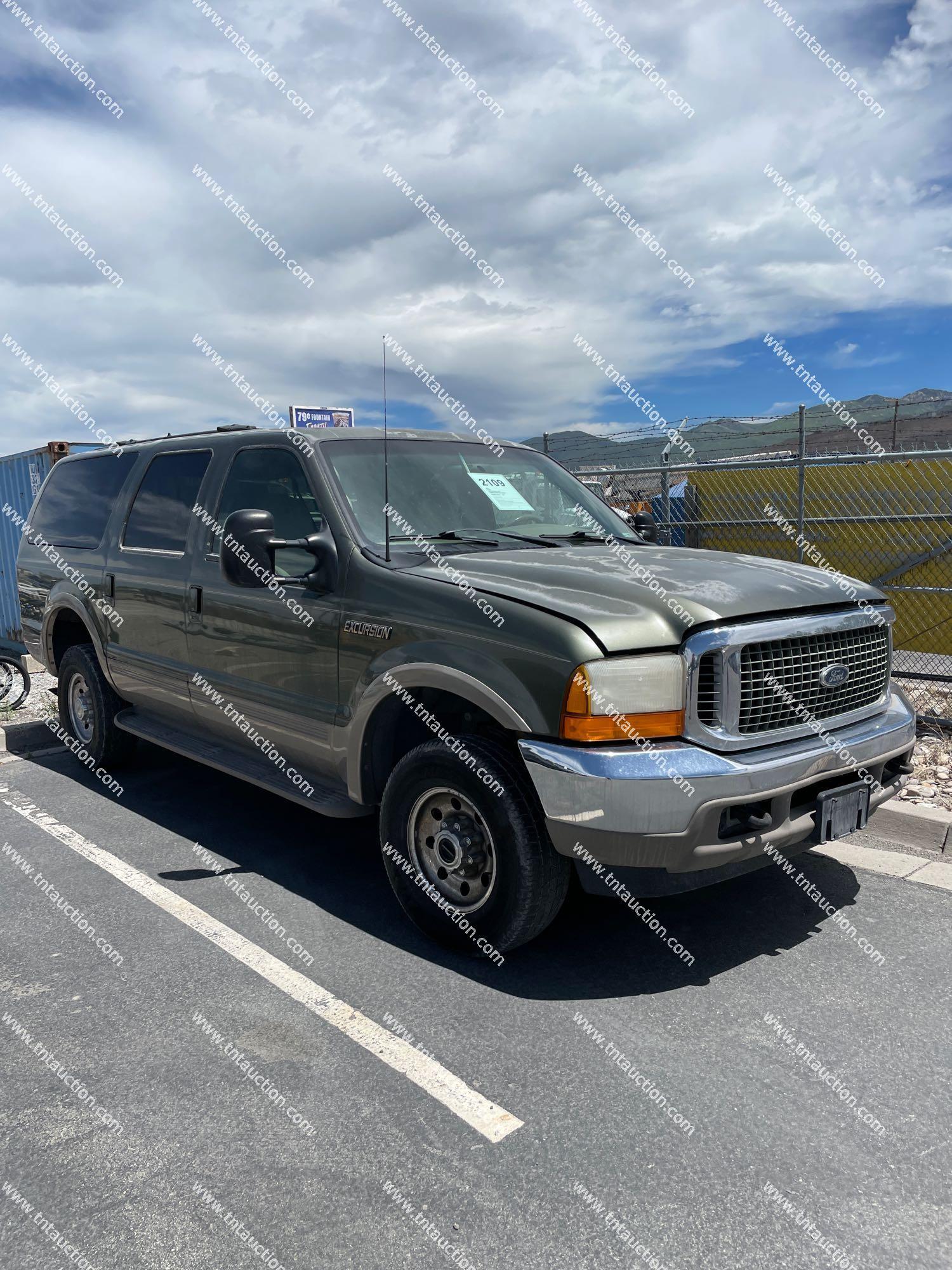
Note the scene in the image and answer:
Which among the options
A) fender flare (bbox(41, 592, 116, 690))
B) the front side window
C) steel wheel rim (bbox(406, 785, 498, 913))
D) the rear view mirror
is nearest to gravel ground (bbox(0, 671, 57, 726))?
fender flare (bbox(41, 592, 116, 690))

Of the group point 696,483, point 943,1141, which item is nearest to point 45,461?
point 696,483

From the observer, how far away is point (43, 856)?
4.70 meters

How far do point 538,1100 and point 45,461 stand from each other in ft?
34.8

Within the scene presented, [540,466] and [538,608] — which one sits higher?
[540,466]

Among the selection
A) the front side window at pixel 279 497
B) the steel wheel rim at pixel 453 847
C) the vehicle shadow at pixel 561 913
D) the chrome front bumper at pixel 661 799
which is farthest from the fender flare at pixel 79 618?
the chrome front bumper at pixel 661 799

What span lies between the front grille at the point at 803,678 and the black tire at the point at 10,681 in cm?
658

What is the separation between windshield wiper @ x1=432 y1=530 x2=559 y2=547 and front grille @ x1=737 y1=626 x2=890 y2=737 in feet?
4.23

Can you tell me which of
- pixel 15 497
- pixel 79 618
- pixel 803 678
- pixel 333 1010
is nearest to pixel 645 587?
pixel 803 678

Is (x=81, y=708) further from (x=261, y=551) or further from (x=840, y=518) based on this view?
(x=840, y=518)

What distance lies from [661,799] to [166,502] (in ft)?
11.3

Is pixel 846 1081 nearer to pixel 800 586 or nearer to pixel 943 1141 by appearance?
pixel 943 1141

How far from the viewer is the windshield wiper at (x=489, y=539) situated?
415cm

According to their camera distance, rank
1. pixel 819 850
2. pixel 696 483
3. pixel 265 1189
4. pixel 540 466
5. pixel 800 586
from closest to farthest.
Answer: pixel 265 1189
pixel 800 586
pixel 819 850
pixel 540 466
pixel 696 483

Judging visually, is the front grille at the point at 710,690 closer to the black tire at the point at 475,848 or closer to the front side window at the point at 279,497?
the black tire at the point at 475,848
